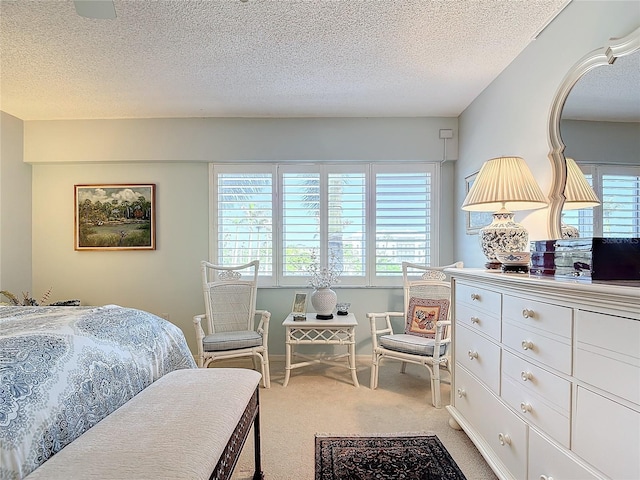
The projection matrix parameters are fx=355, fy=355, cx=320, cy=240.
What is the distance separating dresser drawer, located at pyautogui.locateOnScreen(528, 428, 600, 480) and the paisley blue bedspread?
1792 millimetres

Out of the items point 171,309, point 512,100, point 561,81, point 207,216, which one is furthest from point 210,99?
point 561,81

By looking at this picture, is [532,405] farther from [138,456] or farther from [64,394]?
[64,394]

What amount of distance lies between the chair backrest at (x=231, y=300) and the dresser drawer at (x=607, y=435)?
2784 mm

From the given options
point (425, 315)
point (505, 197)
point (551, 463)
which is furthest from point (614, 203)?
point (425, 315)

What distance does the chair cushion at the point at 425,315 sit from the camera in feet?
10.4

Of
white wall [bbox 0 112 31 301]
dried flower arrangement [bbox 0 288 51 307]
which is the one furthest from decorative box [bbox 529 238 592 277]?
white wall [bbox 0 112 31 301]

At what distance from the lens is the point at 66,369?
55.1 inches

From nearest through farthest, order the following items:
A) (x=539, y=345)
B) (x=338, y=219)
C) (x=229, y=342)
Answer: (x=539, y=345) → (x=229, y=342) → (x=338, y=219)

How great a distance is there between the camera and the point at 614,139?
1618 millimetres

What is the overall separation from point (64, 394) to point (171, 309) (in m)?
2.62

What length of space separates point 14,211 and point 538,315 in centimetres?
465

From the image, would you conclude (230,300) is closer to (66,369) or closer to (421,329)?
(421,329)

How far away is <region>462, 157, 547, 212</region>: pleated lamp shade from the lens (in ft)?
6.63

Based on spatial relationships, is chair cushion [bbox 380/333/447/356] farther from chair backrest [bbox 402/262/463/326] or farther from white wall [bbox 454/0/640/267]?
white wall [bbox 454/0/640/267]
